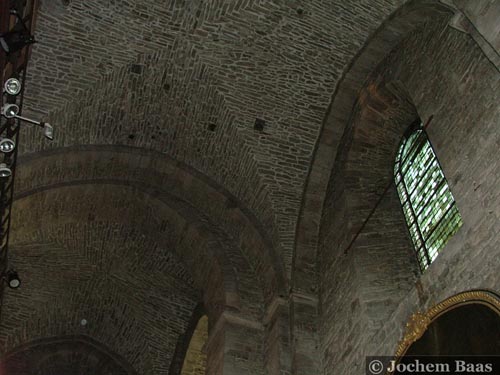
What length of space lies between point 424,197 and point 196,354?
524 cm

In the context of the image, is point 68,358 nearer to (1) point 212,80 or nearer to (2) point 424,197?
(1) point 212,80

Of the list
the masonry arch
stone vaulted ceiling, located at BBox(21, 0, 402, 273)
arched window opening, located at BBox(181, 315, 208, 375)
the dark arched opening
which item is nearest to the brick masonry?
stone vaulted ceiling, located at BBox(21, 0, 402, 273)

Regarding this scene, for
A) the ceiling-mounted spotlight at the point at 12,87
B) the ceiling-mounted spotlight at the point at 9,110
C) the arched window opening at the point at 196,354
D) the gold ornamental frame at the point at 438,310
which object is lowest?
the gold ornamental frame at the point at 438,310

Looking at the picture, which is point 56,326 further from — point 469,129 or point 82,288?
point 469,129

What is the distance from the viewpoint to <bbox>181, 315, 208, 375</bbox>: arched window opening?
1183 centimetres

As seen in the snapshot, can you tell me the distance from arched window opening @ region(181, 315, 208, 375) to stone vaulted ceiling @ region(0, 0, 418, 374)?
108 cm

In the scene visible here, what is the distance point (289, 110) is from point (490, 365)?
551cm

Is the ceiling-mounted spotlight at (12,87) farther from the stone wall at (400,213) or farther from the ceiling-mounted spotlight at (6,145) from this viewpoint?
the stone wall at (400,213)

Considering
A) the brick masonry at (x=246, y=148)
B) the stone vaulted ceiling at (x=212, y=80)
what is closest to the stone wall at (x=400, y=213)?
the brick masonry at (x=246, y=148)

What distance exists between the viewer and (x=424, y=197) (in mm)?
8375

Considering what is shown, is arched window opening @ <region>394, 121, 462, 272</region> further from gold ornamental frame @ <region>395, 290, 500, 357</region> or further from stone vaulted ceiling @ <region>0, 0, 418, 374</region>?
stone vaulted ceiling @ <region>0, 0, 418, 374</region>

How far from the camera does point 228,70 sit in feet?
32.8

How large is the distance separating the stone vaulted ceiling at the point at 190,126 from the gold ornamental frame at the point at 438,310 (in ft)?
9.91

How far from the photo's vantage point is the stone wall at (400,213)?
642 centimetres
